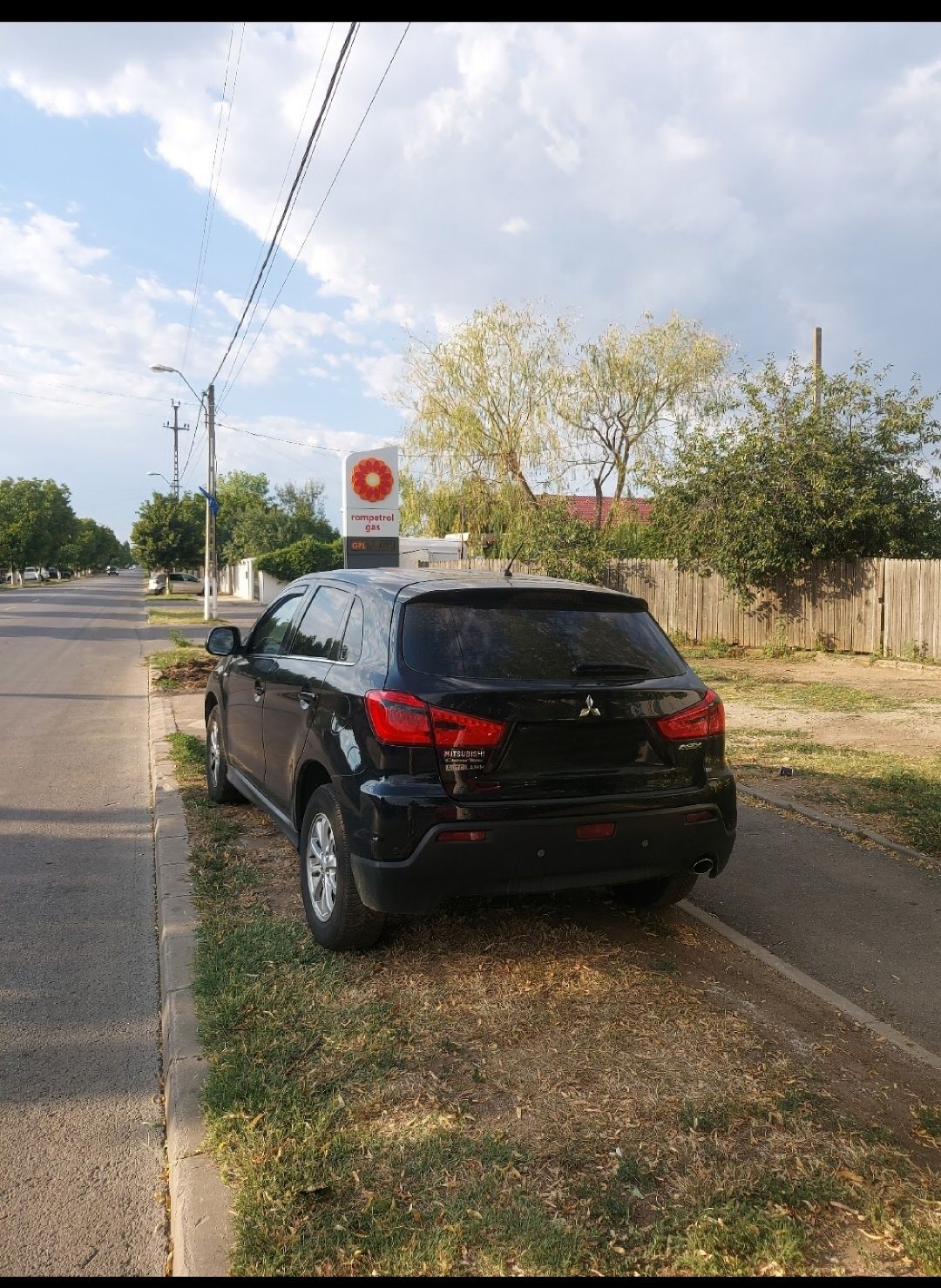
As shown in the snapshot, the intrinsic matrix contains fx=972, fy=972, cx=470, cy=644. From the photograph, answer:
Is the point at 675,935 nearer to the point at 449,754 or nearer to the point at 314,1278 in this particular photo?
the point at 449,754

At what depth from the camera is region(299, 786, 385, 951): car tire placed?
403 cm

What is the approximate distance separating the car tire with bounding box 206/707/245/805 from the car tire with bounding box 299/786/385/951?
227 centimetres

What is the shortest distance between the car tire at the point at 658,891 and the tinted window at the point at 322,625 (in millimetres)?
1864

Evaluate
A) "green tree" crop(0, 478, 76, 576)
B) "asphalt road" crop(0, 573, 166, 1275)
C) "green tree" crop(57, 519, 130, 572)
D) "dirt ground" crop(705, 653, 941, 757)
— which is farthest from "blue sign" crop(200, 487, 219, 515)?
"green tree" crop(57, 519, 130, 572)

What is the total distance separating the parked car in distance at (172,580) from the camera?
5838 cm

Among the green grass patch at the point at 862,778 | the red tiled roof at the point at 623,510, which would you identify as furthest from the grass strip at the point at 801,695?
the red tiled roof at the point at 623,510

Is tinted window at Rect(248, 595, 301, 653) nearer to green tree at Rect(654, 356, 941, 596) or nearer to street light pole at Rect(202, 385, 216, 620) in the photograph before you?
green tree at Rect(654, 356, 941, 596)

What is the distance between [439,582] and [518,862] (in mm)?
1336

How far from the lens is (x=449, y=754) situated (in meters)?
3.78

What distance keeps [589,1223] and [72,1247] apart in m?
1.36

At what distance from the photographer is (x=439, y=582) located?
14.5 feet

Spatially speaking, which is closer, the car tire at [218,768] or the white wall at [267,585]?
the car tire at [218,768]

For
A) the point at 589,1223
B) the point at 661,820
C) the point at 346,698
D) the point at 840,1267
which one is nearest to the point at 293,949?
the point at 346,698

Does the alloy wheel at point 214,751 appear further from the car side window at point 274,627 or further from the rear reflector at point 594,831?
the rear reflector at point 594,831
